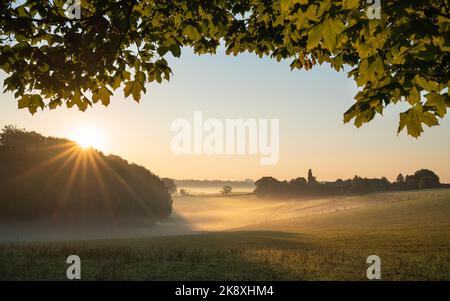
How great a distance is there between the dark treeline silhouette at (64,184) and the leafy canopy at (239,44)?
55.0 m

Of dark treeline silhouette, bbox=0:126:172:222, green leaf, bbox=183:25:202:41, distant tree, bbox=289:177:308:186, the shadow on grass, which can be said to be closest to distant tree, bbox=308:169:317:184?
distant tree, bbox=289:177:308:186

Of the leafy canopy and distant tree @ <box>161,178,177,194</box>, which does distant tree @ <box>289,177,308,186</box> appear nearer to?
distant tree @ <box>161,178,177,194</box>

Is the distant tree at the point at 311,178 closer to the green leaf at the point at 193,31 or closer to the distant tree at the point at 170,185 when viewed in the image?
the distant tree at the point at 170,185

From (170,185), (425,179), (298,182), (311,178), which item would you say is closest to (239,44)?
(425,179)

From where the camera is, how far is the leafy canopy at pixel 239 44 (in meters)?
4.89

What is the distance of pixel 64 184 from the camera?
2429 inches

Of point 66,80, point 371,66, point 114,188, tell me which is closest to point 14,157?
point 114,188

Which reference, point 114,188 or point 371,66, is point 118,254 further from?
point 114,188

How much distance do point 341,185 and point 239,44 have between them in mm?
122155

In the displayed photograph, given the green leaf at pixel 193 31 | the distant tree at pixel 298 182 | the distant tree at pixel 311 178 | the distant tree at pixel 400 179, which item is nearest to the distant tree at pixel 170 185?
the distant tree at pixel 298 182

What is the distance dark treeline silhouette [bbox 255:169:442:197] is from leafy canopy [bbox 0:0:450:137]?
111 meters

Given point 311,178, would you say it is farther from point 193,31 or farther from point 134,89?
point 134,89

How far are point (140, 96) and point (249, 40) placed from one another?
4.57 m

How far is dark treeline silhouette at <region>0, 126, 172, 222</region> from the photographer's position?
191ft
